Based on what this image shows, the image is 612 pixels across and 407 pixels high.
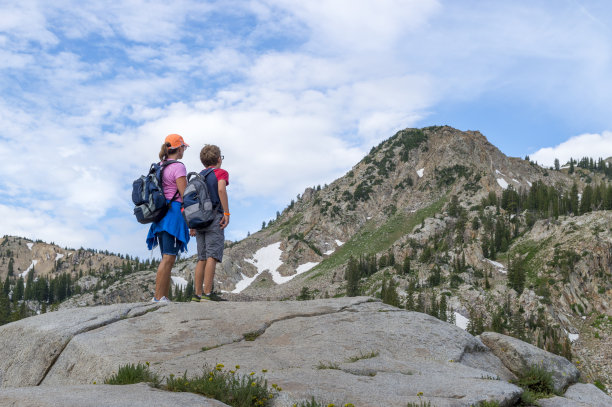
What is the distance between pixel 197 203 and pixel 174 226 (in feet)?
3.39

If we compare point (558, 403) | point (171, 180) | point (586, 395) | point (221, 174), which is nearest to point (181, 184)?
point (171, 180)

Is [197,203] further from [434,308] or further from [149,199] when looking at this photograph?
[434,308]

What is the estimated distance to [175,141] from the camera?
42.4 ft

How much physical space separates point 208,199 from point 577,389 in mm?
9952

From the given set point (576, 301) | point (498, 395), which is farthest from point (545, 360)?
point (576, 301)

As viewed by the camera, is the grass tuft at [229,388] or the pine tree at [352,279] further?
the pine tree at [352,279]

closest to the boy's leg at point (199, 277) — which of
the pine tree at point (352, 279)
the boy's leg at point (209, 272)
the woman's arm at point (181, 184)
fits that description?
the boy's leg at point (209, 272)

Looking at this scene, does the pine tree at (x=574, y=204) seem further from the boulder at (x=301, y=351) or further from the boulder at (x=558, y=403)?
the boulder at (x=558, y=403)

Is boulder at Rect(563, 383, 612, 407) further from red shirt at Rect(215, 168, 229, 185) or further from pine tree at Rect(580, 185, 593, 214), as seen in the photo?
pine tree at Rect(580, 185, 593, 214)

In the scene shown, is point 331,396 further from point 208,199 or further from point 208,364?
point 208,199

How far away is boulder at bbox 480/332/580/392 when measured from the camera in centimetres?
1045

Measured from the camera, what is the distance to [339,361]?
8.72 meters

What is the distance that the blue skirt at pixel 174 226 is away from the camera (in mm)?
12344

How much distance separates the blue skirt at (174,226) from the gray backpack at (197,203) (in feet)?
1.49
